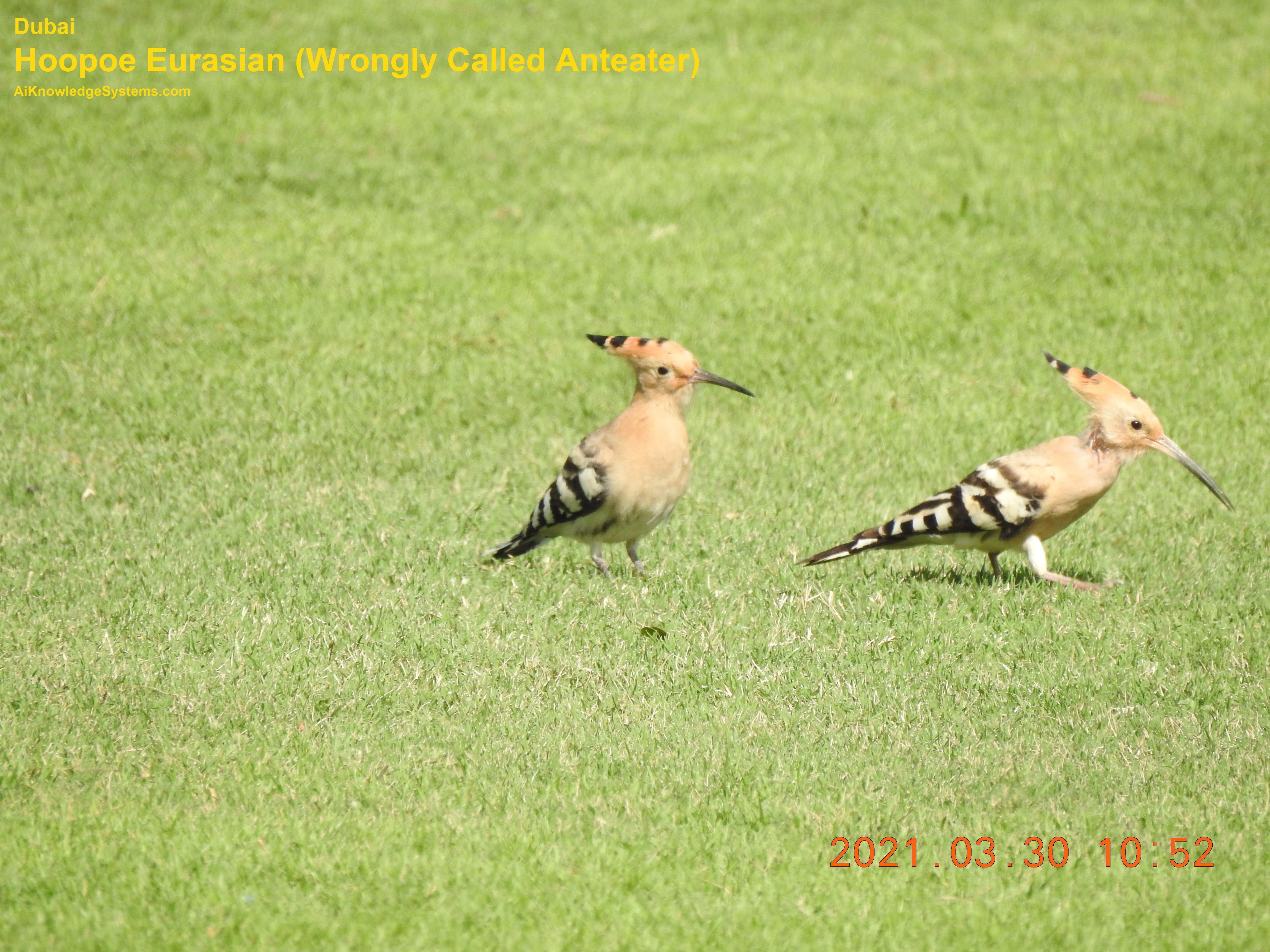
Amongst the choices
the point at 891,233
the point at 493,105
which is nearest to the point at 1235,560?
the point at 891,233

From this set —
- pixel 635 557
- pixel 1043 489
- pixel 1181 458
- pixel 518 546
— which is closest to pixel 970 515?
pixel 1043 489

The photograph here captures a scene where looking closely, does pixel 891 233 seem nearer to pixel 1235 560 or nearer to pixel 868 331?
pixel 868 331

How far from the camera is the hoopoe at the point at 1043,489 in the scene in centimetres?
647

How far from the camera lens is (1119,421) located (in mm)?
6508

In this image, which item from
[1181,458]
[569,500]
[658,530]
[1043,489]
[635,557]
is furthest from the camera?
[658,530]

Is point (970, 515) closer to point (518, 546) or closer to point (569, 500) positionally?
point (569, 500)

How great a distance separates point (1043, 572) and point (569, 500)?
2379 mm

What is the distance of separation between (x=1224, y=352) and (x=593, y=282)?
16.6 feet

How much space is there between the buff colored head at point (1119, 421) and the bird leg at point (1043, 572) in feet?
1.85

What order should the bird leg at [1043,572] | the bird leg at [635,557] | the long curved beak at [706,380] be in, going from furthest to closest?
the bird leg at [635,557]
the long curved beak at [706,380]
the bird leg at [1043,572]

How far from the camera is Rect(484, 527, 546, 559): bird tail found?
709 centimetres
